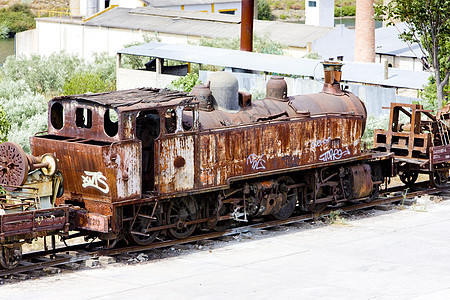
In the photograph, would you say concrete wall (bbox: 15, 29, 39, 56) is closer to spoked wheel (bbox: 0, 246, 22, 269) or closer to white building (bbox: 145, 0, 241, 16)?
white building (bbox: 145, 0, 241, 16)

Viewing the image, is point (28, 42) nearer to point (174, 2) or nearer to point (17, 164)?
point (174, 2)

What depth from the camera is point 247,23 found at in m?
39.9

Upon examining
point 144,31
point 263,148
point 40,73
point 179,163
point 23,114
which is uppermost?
point 144,31

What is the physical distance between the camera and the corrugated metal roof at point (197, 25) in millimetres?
54031

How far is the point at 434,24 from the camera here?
24.8 metres

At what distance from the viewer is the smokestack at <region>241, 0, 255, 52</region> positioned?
39816 millimetres

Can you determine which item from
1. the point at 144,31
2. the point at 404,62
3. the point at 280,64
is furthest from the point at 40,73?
the point at 404,62

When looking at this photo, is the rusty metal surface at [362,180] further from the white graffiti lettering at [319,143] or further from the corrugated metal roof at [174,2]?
the corrugated metal roof at [174,2]

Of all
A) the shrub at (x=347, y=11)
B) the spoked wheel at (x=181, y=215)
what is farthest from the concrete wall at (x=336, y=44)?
the shrub at (x=347, y=11)

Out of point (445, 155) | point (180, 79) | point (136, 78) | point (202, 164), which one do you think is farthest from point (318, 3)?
point (202, 164)

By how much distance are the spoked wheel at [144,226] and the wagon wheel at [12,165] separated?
2.18 m

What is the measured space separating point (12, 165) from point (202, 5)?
2531 inches

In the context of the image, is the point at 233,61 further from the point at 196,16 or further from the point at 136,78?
the point at 196,16

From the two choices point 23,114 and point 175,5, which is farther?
point 175,5
